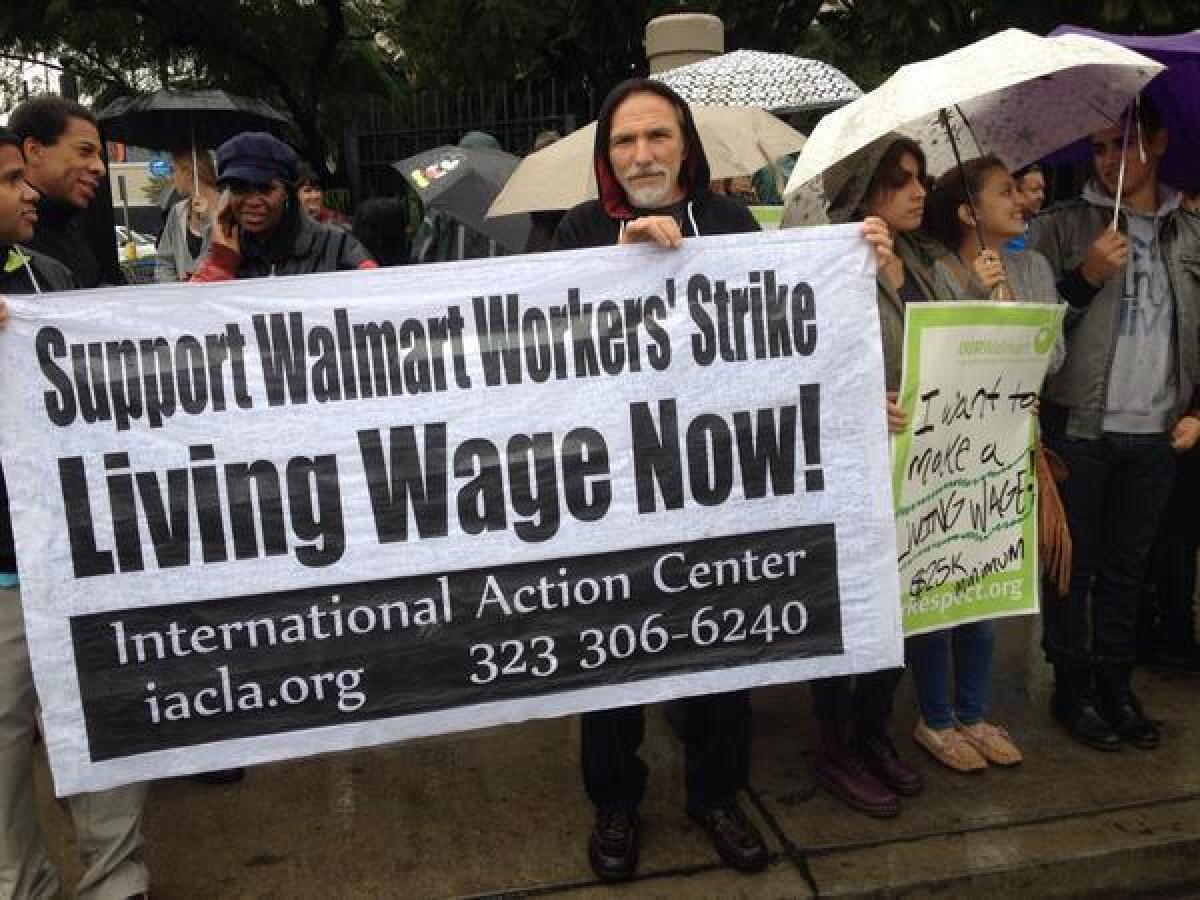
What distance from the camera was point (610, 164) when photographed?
3074 mm

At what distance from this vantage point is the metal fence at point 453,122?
399 inches

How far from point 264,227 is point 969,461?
7.18ft

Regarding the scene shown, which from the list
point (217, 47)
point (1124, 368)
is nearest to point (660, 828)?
point (1124, 368)

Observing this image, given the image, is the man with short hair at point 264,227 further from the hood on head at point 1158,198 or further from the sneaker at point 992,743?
the sneaker at point 992,743

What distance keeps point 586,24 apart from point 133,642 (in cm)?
952

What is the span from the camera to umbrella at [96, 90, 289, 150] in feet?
21.2

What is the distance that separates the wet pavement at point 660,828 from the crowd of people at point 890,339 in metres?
0.09

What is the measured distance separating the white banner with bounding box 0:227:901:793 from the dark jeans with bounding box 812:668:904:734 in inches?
17.8

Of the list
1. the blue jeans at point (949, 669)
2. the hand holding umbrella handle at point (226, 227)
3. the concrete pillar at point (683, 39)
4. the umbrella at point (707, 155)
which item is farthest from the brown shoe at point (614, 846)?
the concrete pillar at point (683, 39)

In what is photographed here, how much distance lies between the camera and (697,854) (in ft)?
10.6

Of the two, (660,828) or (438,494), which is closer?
(438,494)

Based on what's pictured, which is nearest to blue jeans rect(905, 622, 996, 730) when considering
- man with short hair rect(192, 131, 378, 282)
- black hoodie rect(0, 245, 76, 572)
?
man with short hair rect(192, 131, 378, 282)

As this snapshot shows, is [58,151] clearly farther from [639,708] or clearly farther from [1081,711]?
[1081,711]

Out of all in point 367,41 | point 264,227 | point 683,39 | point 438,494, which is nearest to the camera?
point 438,494
